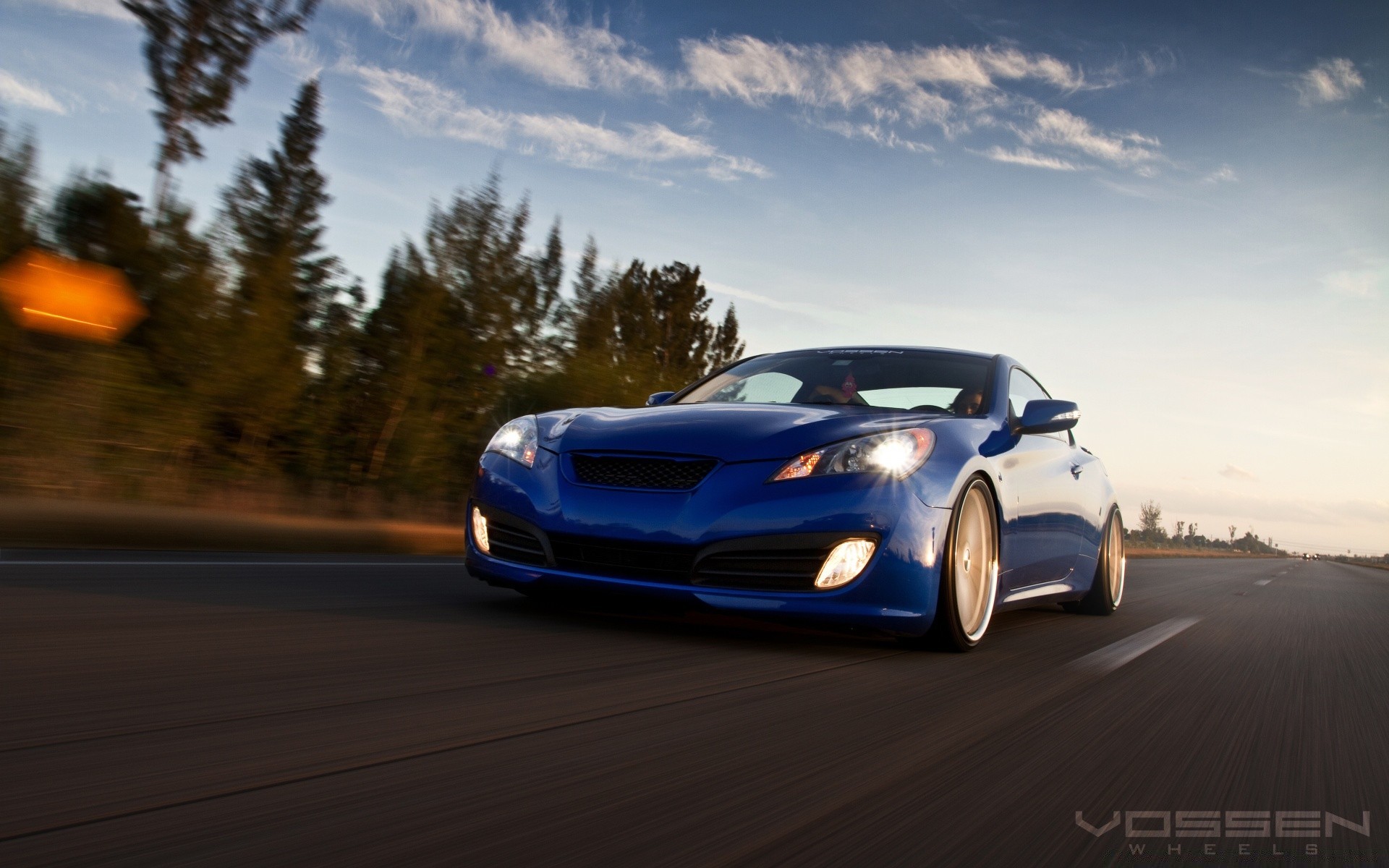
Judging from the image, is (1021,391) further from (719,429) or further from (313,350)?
(313,350)

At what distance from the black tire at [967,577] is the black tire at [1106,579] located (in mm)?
2507

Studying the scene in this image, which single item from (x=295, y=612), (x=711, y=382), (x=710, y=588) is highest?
(x=711, y=382)

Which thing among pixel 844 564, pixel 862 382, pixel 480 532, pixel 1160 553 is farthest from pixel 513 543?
pixel 1160 553

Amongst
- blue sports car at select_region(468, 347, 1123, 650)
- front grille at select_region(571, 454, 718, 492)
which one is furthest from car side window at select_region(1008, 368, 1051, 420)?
front grille at select_region(571, 454, 718, 492)

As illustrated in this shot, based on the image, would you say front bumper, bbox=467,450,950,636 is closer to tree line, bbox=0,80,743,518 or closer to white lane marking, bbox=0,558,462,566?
white lane marking, bbox=0,558,462,566

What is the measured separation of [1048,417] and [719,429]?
1863mm

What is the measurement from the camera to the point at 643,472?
4.22 m

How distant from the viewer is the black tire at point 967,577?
171 inches

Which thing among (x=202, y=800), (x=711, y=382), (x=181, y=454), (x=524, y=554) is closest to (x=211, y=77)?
(x=181, y=454)

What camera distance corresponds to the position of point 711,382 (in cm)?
608

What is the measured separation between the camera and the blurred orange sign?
487 inches

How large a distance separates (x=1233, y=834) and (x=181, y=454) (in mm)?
15635

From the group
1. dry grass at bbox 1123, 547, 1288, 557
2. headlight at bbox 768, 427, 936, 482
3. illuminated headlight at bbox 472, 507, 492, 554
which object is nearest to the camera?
headlight at bbox 768, 427, 936, 482

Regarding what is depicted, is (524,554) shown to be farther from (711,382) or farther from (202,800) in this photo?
(202,800)
